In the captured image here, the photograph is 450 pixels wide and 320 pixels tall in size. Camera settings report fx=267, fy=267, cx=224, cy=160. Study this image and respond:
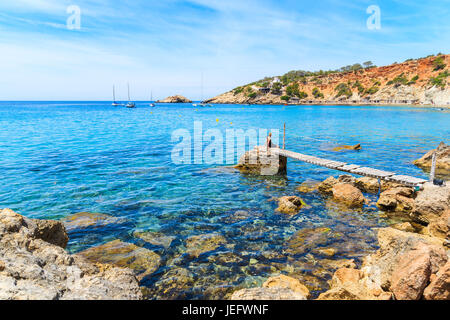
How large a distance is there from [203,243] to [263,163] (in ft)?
35.5

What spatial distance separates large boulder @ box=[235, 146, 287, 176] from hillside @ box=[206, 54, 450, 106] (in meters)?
117

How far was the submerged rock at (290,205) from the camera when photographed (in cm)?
1249

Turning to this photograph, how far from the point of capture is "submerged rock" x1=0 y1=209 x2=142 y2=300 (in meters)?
4.52

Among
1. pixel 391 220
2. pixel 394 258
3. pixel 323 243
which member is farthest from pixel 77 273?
pixel 391 220

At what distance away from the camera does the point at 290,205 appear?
1257 cm

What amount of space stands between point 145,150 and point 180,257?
69.2ft

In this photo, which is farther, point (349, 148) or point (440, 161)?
point (349, 148)

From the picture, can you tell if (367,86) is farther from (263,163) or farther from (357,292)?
(357,292)

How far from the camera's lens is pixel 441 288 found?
5133mm

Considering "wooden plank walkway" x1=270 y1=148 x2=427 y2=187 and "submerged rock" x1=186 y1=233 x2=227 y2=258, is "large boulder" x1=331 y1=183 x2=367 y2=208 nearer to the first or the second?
"wooden plank walkway" x1=270 y1=148 x2=427 y2=187

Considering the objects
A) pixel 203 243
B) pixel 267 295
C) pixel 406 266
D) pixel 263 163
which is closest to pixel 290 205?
pixel 203 243

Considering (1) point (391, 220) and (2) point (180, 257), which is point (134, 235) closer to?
(2) point (180, 257)

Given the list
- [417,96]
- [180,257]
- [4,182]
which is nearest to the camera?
[180,257]
